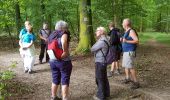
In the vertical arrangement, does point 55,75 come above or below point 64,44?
below

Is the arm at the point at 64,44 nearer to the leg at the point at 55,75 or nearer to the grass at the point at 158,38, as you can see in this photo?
the leg at the point at 55,75

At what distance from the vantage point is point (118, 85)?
11.1 metres

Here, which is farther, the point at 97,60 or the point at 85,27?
the point at 85,27

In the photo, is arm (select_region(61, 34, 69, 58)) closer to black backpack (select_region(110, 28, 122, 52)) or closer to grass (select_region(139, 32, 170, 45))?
black backpack (select_region(110, 28, 122, 52))

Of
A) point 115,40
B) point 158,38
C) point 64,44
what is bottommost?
point 158,38

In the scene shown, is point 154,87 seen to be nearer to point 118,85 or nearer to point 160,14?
point 118,85

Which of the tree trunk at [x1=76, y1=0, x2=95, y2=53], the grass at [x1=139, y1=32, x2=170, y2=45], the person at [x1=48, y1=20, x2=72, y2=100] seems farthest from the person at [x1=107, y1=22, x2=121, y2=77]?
the grass at [x1=139, y1=32, x2=170, y2=45]

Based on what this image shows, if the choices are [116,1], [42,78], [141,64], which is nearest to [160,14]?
[116,1]

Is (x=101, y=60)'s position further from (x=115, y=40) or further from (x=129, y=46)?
(x=115, y=40)

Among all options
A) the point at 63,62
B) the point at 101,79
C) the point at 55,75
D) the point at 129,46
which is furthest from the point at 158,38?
the point at 63,62

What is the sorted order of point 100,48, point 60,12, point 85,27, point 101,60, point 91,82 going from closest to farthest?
point 100,48 < point 101,60 < point 91,82 < point 85,27 < point 60,12

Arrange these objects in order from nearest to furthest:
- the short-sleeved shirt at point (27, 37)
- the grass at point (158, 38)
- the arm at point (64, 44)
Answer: the arm at point (64, 44) → the short-sleeved shirt at point (27, 37) → the grass at point (158, 38)

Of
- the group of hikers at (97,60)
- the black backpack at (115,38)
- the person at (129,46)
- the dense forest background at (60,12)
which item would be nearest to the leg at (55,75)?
the group of hikers at (97,60)

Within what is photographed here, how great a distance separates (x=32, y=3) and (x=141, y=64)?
15903 mm
